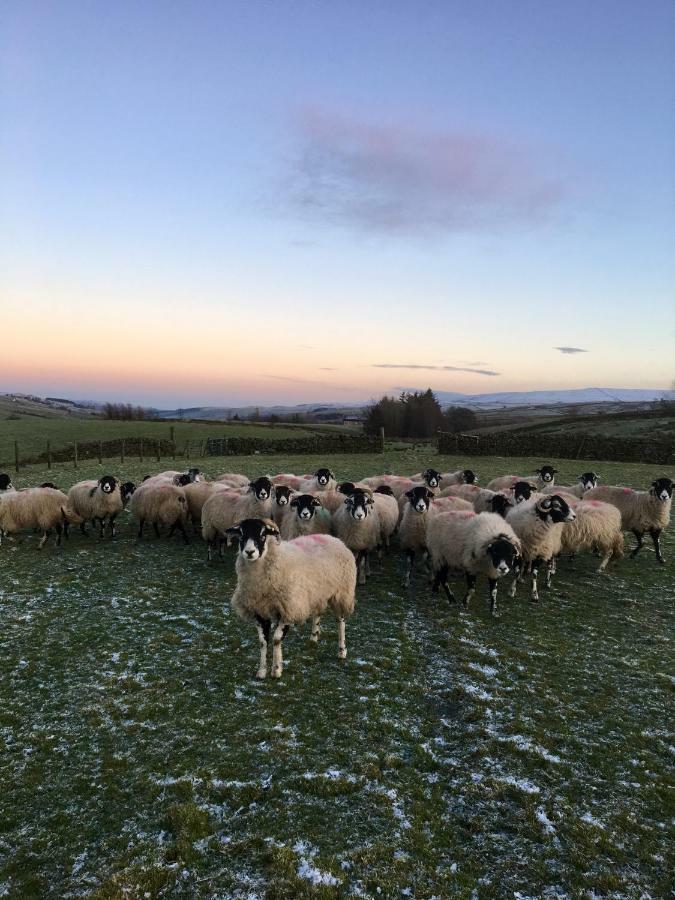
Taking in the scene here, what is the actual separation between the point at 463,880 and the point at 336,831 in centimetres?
107

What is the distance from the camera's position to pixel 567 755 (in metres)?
5.11

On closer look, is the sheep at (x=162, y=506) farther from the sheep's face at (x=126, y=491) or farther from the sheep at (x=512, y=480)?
the sheep at (x=512, y=480)

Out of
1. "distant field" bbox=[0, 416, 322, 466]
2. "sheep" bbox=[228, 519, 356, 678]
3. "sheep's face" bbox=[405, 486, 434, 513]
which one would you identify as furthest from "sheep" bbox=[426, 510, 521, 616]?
"distant field" bbox=[0, 416, 322, 466]

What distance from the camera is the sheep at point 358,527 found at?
33.2 ft

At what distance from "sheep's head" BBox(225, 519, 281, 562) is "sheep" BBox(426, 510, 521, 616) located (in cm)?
415

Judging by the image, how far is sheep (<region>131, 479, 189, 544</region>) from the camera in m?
13.4

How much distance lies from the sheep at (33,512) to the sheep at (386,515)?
8744 millimetres

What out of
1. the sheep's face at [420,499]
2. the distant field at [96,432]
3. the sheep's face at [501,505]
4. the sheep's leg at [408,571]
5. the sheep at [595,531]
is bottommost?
the sheep's leg at [408,571]

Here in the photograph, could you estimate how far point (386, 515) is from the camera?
1162 centimetres

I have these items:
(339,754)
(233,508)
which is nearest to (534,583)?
(339,754)

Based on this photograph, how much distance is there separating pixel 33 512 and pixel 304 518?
8.20 m

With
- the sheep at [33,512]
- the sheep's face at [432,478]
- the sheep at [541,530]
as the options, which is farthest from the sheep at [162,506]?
the sheep at [541,530]

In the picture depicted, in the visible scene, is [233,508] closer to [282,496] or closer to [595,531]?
[282,496]

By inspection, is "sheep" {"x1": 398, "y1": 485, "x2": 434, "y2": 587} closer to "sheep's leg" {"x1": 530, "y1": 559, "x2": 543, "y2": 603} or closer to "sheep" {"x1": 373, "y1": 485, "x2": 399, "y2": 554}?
"sheep" {"x1": 373, "y1": 485, "x2": 399, "y2": 554}
